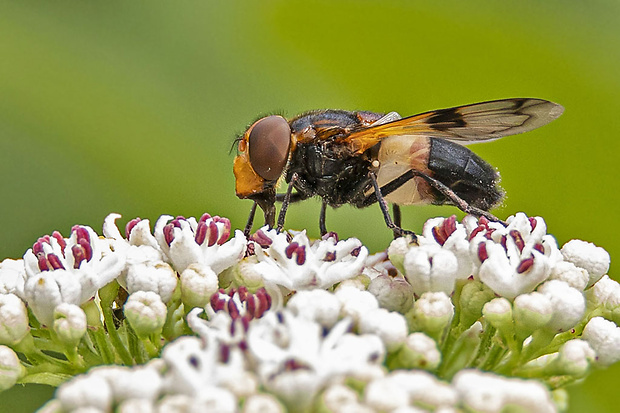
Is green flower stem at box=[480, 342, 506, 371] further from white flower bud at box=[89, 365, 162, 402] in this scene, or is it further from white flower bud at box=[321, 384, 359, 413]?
white flower bud at box=[89, 365, 162, 402]

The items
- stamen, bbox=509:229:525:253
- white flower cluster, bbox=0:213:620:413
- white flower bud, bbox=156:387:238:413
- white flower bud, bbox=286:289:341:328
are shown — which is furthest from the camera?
stamen, bbox=509:229:525:253

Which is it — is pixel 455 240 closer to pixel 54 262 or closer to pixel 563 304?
pixel 563 304

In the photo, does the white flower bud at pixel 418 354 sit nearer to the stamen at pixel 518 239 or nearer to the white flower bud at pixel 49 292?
the stamen at pixel 518 239

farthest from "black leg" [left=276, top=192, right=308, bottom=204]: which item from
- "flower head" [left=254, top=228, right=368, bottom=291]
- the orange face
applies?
"flower head" [left=254, top=228, right=368, bottom=291]

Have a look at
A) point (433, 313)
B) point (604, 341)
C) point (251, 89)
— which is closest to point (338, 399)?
point (433, 313)

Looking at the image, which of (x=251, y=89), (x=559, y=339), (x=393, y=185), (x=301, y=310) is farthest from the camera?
(x=251, y=89)

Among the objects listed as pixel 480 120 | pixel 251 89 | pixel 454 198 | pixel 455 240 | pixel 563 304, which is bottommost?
pixel 563 304

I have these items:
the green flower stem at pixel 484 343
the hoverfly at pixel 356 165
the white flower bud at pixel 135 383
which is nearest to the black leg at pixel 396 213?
the hoverfly at pixel 356 165
